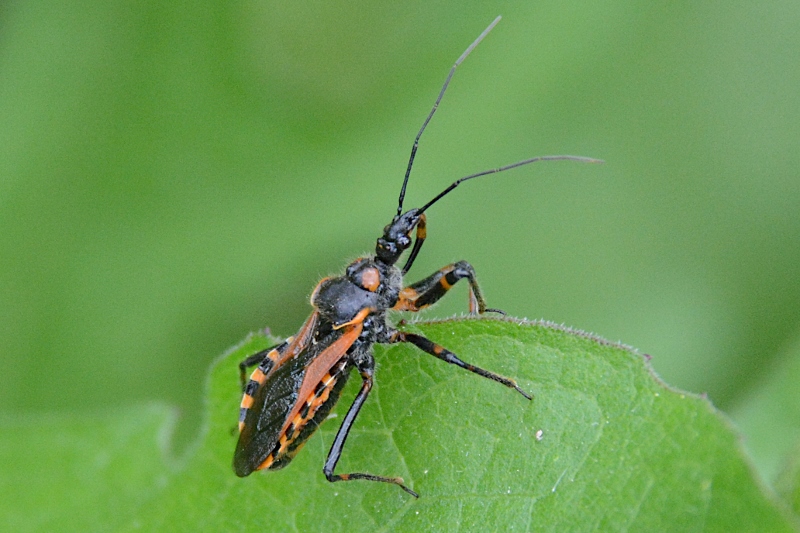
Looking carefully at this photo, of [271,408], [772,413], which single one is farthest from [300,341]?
[772,413]

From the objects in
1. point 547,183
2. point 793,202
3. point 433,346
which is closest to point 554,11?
point 547,183

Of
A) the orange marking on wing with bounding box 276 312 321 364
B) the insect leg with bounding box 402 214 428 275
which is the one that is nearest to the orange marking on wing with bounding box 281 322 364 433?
the orange marking on wing with bounding box 276 312 321 364

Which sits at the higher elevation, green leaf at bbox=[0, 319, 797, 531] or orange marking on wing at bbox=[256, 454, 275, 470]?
green leaf at bbox=[0, 319, 797, 531]

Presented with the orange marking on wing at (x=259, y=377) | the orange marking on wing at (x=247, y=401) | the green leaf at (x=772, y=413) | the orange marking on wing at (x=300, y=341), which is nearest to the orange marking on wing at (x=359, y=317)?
the orange marking on wing at (x=300, y=341)

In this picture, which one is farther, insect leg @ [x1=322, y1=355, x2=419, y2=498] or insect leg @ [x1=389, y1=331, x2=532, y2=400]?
insect leg @ [x1=322, y1=355, x2=419, y2=498]

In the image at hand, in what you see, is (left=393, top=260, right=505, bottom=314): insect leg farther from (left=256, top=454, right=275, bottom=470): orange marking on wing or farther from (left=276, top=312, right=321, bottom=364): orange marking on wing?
(left=256, top=454, right=275, bottom=470): orange marking on wing

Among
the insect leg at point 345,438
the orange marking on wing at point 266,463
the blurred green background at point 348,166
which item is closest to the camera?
the insect leg at point 345,438

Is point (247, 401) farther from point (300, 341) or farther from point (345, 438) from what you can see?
point (345, 438)

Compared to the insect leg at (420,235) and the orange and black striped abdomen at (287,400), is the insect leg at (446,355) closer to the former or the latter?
the orange and black striped abdomen at (287,400)
